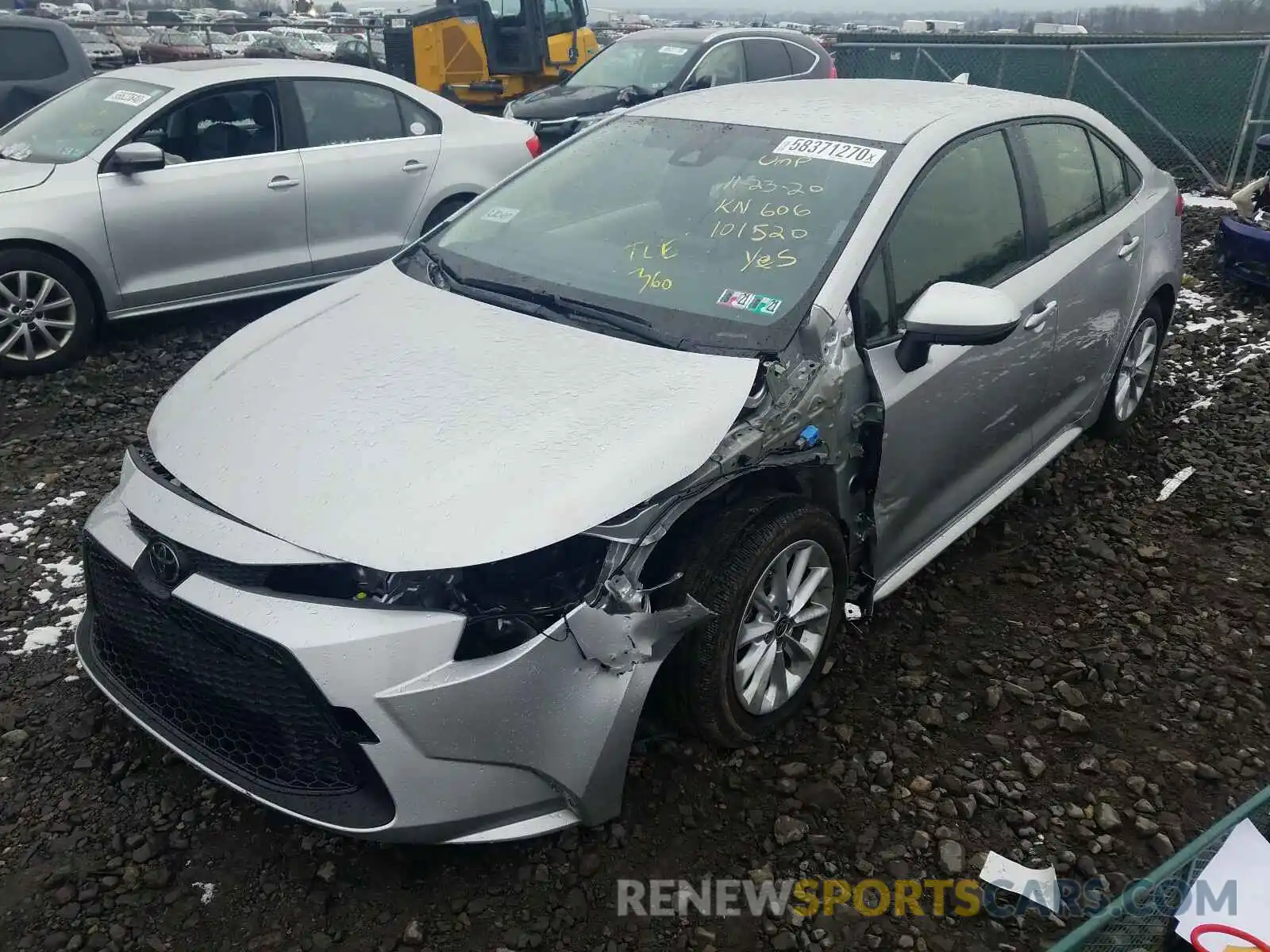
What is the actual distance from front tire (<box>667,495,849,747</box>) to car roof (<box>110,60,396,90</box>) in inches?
185

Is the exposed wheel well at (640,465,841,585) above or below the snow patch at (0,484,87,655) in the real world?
above

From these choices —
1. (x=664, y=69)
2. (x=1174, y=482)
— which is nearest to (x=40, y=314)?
(x=1174, y=482)

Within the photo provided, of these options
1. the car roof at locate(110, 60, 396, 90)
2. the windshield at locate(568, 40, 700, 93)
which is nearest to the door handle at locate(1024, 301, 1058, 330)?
the car roof at locate(110, 60, 396, 90)

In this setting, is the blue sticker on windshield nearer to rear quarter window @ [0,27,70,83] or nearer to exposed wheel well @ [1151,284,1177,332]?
exposed wheel well @ [1151,284,1177,332]

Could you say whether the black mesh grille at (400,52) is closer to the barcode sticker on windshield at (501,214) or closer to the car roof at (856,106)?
the car roof at (856,106)

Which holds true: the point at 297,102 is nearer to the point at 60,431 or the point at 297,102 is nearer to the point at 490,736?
the point at 60,431

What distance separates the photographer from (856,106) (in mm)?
3486

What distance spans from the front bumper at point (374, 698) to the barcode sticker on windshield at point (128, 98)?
4.07m

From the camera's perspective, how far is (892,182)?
3.03 metres

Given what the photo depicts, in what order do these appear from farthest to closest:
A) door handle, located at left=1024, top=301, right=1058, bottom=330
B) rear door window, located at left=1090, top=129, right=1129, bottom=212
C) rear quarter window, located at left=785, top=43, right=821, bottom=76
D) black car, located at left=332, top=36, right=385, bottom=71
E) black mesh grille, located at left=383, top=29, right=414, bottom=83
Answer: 1. black car, located at left=332, top=36, right=385, bottom=71
2. black mesh grille, located at left=383, top=29, right=414, bottom=83
3. rear quarter window, located at left=785, top=43, right=821, bottom=76
4. rear door window, located at left=1090, top=129, right=1129, bottom=212
5. door handle, located at left=1024, top=301, right=1058, bottom=330

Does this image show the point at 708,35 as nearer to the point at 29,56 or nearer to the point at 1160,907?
the point at 29,56

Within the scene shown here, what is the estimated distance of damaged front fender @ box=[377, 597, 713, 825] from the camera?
213cm

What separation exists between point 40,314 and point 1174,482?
18.6 ft

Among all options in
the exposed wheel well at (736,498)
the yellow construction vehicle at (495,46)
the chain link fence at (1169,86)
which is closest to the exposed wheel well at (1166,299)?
the exposed wheel well at (736,498)
